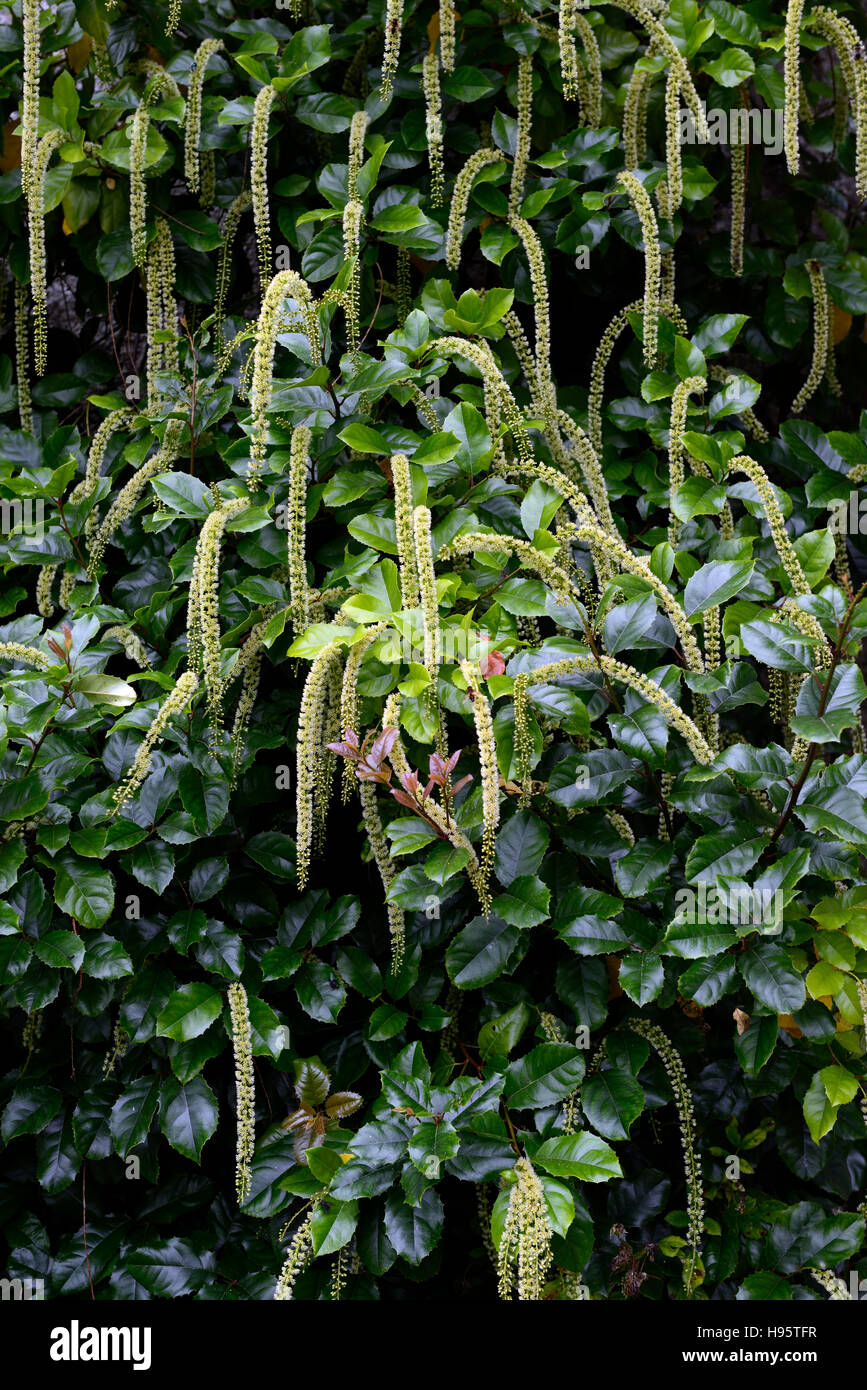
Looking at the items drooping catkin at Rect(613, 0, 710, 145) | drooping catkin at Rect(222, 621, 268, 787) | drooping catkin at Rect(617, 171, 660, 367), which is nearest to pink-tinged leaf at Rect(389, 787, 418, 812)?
drooping catkin at Rect(222, 621, 268, 787)

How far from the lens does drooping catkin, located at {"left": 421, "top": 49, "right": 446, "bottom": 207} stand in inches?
96.9

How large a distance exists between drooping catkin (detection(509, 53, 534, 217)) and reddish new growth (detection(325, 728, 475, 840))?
4.48 feet

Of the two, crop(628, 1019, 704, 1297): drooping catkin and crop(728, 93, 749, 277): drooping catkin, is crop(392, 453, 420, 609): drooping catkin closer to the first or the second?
crop(628, 1019, 704, 1297): drooping catkin

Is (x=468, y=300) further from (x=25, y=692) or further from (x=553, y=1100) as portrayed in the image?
(x=553, y=1100)

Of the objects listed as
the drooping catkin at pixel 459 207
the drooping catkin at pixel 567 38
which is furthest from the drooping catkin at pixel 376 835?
the drooping catkin at pixel 567 38

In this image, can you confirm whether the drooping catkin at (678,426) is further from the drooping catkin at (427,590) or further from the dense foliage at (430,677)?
the drooping catkin at (427,590)

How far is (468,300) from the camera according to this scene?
2238mm

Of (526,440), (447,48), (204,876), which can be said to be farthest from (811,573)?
(447,48)

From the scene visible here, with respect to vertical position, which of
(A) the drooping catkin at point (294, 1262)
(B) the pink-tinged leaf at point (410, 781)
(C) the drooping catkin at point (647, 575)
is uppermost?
(C) the drooping catkin at point (647, 575)

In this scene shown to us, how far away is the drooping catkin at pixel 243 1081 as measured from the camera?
6.03 feet

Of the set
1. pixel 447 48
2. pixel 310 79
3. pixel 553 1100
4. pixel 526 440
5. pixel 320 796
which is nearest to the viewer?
pixel 553 1100

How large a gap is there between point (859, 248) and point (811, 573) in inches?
52.3

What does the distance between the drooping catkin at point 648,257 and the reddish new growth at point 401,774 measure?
112 cm

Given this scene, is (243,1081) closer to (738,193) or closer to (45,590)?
(45,590)
